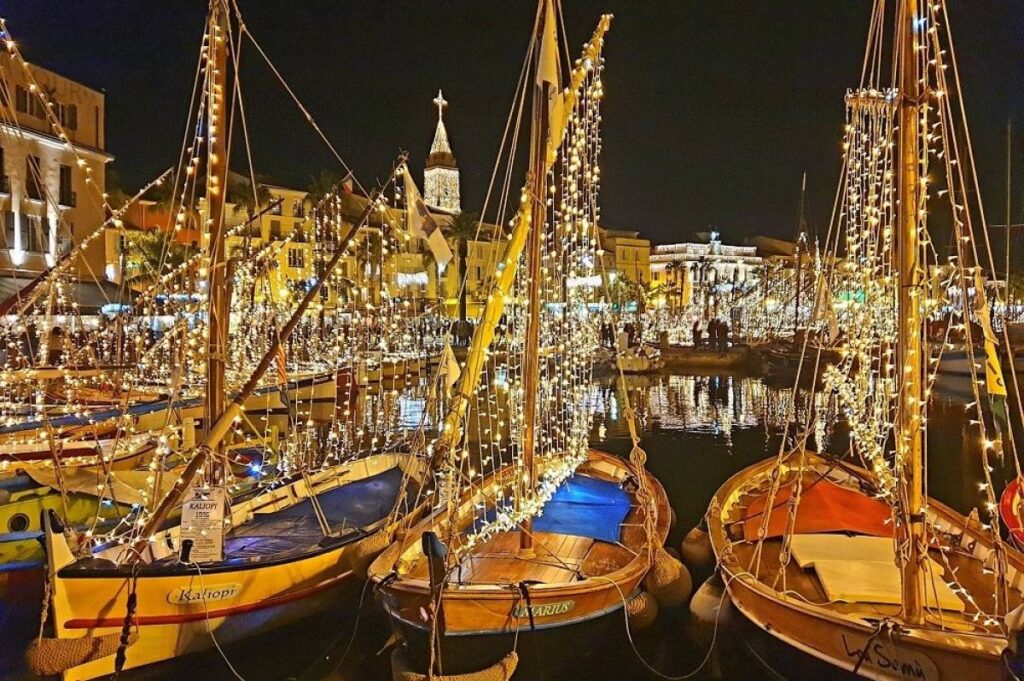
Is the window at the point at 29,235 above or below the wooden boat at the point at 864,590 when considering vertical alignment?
above

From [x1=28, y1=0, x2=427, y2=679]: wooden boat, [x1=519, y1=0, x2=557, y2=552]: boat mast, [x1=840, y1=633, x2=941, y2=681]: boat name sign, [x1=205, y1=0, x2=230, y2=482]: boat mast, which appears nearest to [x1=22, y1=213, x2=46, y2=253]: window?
[x1=28, y1=0, x2=427, y2=679]: wooden boat

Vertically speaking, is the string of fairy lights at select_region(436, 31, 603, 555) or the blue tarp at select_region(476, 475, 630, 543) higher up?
the string of fairy lights at select_region(436, 31, 603, 555)

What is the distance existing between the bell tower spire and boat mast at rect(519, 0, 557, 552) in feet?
271

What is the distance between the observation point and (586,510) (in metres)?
10.7

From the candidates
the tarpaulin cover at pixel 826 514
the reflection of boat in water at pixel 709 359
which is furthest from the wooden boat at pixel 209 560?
the reflection of boat in water at pixel 709 359

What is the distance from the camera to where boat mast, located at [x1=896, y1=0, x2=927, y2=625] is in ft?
20.5

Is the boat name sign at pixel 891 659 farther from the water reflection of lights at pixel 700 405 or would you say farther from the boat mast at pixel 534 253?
the water reflection of lights at pixel 700 405

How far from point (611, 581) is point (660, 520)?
2.72 meters

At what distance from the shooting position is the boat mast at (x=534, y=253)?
311 inches

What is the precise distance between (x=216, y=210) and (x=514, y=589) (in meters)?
5.14

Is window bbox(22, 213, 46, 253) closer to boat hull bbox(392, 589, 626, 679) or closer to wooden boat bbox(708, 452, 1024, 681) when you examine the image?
boat hull bbox(392, 589, 626, 679)

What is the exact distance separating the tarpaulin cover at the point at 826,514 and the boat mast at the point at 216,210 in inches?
265

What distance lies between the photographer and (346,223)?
2312 inches

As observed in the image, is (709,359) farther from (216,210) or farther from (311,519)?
(216,210)
